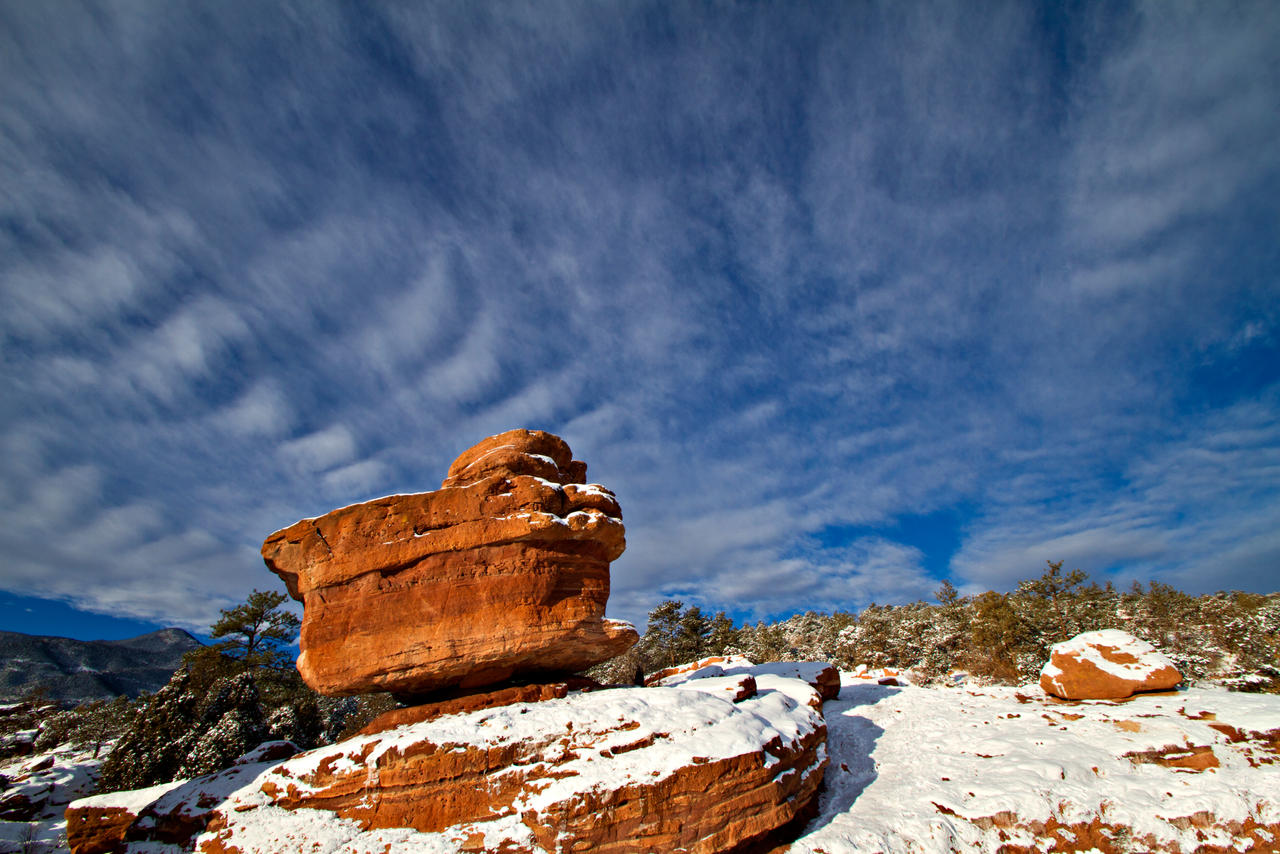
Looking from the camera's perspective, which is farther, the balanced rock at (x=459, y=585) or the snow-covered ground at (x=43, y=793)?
the snow-covered ground at (x=43, y=793)

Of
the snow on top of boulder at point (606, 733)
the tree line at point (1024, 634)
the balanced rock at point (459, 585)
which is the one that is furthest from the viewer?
the tree line at point (1024, 634)

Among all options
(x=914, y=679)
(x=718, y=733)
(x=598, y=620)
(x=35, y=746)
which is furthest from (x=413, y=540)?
(x=35, y=746)

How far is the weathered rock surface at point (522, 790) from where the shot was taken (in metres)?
10.7

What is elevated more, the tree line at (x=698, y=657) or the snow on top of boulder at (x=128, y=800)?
the tree line at (x=698, y=657)

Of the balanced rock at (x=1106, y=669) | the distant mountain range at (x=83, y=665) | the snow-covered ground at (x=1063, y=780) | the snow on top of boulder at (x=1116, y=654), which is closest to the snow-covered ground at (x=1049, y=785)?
the snow-covered ground at (x=1063, y=780)

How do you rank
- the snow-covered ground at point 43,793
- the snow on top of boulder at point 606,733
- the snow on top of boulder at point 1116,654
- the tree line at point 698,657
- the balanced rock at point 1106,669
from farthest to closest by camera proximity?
the tree line at point 698,657, the snow on top of boulder at point 1116,654, the balanced rock at point 1106,669, the snow-covered ground at point 43,793, the snow on top of boulder at point 606,733

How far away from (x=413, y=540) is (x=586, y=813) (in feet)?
29.8

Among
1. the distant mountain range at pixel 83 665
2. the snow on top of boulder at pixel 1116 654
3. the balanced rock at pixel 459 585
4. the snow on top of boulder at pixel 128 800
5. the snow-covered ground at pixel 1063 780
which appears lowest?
the snow-covered ground at pixel 1063 780

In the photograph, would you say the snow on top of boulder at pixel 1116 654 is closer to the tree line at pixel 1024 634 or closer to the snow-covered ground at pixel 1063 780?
the snow-covered ground at pixel 1063 780

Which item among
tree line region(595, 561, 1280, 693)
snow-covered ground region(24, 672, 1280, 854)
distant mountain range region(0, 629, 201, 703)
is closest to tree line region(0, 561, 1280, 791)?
tree line region(595, 561, 1280, 693)

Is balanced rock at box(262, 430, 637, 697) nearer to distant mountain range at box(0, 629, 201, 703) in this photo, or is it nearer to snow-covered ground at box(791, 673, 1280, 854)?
snow-covered ground at box(791, 673, 1280, 854)

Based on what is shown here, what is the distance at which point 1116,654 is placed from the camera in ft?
64.1

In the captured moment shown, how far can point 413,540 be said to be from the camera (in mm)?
15844

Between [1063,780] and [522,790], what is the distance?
13.8 m
